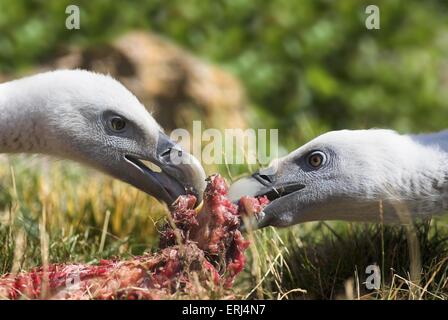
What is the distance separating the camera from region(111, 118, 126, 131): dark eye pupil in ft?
15.1

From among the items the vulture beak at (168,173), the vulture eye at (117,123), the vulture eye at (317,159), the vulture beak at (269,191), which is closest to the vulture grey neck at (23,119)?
the vulture eye at (117,123)

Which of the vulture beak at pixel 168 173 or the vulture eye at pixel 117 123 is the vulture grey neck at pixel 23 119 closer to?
the vulture eye at pixel 117 123

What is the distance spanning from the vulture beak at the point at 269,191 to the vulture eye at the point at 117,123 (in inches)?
25.8

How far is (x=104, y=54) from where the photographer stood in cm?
930

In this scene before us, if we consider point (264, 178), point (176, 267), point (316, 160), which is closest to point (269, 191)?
point (264, 178)

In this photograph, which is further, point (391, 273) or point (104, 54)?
point (104, 54)

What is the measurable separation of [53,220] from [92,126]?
1.12 m

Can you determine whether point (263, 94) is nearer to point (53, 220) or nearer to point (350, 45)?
point (350, 45)

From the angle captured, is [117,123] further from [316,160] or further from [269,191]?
[316,160]

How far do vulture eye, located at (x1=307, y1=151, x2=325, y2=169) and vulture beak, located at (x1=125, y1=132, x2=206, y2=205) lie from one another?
0.57 meters

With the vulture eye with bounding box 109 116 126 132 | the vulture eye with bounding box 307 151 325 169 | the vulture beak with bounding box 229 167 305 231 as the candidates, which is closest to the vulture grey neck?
the vulture eye with bounding box 109 116 126 132

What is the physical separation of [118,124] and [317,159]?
1056 mm

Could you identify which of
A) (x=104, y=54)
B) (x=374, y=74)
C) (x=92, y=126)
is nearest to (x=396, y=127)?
(x=374, y=74)
